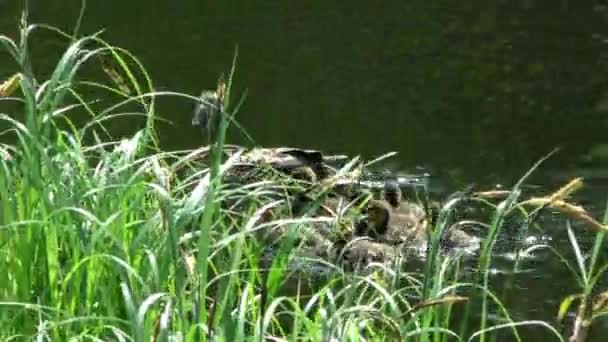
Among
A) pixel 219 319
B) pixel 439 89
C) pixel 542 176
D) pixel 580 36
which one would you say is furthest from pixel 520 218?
pixel 580 36

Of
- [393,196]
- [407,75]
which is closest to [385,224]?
[393,196]

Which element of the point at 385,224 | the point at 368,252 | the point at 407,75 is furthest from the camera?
the point at 407,75

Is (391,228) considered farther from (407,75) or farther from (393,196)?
(407,75)

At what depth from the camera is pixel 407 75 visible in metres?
10.9

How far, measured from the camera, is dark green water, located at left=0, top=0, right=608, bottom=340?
28.6 ft

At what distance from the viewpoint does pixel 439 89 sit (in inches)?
412

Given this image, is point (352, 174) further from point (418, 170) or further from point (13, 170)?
point (418, 170)

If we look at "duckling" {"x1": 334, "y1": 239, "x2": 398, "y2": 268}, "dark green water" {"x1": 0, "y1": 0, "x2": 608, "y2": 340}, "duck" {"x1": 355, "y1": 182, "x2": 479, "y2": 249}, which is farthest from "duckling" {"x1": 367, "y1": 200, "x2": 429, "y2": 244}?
"dark green water" {"x1": 0, "y1": 0, "x2": 608, "y2": 340}

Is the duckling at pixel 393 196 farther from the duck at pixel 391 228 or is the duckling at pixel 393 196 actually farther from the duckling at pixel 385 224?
the duckling at pixel 385 224

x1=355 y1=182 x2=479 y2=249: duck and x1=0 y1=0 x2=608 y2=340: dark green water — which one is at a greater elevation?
x1=355 y1=182 x2=479 y2=249: duck

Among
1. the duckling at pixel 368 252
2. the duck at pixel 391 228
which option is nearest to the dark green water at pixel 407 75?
the duck at pixel 391 228

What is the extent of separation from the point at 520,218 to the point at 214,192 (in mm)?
4122

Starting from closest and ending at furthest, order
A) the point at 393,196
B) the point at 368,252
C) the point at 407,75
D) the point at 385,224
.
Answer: the point at 368,252 < the point at 385,224 < the point at 393,196 < the point at 407,75

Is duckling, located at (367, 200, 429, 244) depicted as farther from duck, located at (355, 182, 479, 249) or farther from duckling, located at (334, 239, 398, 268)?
duckling, located at (334, 239, 398, 268)
